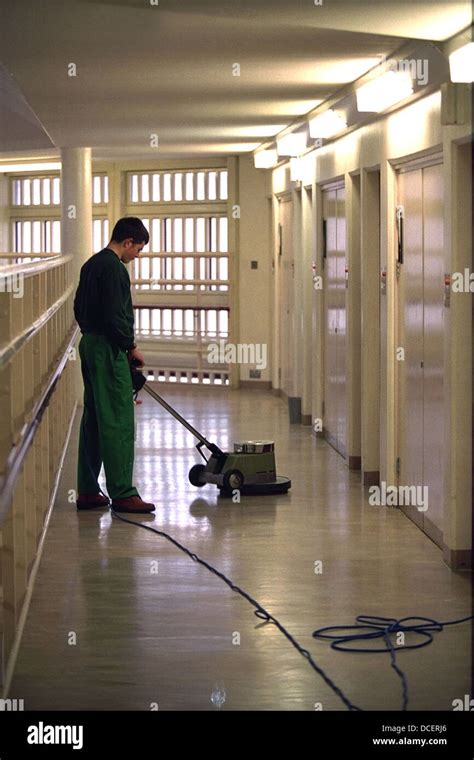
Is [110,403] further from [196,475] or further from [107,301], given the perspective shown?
[196,475]

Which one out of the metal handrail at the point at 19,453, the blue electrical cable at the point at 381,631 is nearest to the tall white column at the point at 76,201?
the metal handrail at the point at 19,453

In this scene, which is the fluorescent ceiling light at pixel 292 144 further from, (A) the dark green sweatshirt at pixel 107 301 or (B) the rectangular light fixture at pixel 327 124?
(A) the dark green sweatshirt at pixel 107 301

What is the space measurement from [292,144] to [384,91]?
4176mm

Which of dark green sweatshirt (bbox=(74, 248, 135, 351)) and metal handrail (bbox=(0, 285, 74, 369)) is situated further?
dark green sweatshirt (bbox=(74, 248, 135, 351))

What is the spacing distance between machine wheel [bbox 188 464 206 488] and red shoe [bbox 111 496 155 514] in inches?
32.9

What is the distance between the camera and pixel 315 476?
30.4 ft

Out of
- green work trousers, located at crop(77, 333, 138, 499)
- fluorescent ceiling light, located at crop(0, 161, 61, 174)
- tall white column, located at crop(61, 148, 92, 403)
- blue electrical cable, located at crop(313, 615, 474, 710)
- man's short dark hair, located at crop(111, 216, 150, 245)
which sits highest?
fluorescent ceiling light, located at crop(0, 161, 61, 174)

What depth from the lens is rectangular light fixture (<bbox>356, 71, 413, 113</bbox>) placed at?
274 inches

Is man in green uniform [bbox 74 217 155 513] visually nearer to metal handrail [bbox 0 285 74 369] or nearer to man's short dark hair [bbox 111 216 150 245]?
man's short dark hair [bbox 111 216 150 245]

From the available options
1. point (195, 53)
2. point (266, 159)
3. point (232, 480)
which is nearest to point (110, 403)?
point (232, 480)

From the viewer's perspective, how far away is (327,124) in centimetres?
948

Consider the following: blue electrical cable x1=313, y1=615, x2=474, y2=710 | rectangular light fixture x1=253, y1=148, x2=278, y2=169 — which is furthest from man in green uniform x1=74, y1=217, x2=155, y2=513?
rectangular light fixture x1=253, y1=148, x2=278, y2=169

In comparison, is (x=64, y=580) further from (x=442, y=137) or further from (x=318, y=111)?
(x=318, y=111)

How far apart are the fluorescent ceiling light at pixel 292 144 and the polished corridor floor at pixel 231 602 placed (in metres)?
3.17
